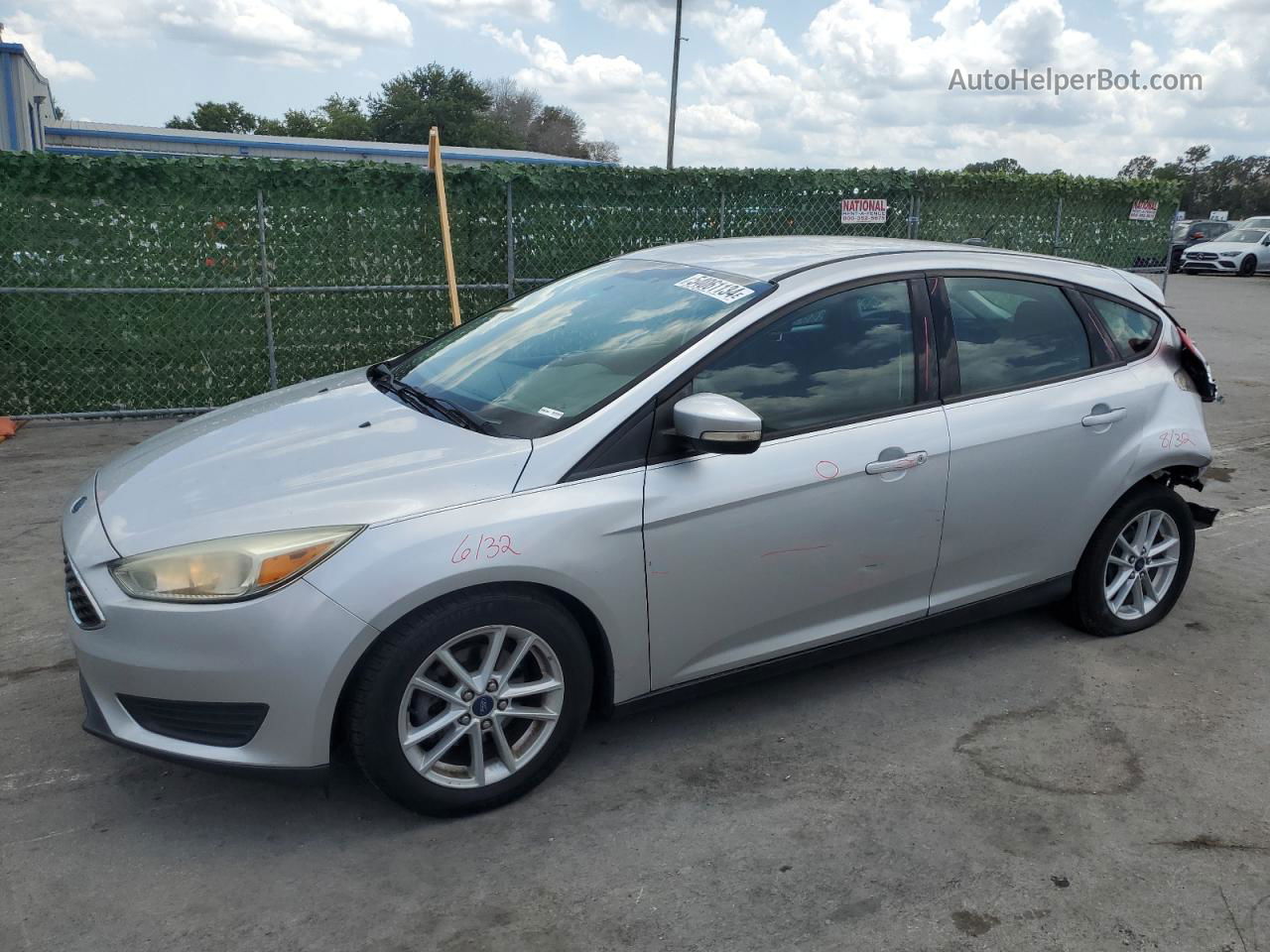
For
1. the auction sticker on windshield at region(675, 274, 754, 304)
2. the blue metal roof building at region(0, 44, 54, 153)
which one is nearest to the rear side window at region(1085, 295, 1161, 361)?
the auction sticker on windshield at region(675, 274, 754, 304)

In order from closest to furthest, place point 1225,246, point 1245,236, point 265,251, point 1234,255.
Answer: point 265,251 < point 1234,255 < point 1225,246 < point 1245,236

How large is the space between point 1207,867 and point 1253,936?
0.28m

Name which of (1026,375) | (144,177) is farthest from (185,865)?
(144,177)

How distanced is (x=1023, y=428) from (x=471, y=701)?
2253mm

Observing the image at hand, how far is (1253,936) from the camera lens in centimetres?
257

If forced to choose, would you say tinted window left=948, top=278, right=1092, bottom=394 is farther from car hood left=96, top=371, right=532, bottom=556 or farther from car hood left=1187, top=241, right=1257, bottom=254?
car hood left=1187, top=241, right=1257, bottom=254

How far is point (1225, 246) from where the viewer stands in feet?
96.8

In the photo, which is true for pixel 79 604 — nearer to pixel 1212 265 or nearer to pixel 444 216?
pixel 444 216

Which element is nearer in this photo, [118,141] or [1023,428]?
[1023,428]

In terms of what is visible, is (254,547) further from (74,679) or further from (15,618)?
(15,618)

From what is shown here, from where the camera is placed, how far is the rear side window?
4203 millimetres

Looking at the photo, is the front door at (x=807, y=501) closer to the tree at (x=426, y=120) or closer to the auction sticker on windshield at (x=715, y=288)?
the auction sticker on windshield at (x=715, y=288)

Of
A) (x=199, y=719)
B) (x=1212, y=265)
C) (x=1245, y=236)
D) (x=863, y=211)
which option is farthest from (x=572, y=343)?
(x=1245, y=236)

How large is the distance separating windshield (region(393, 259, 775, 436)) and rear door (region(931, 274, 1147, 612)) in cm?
89
